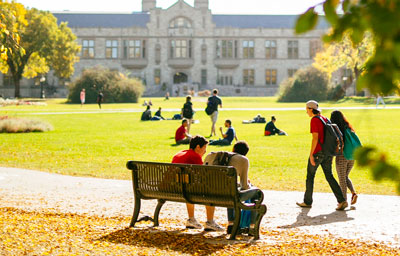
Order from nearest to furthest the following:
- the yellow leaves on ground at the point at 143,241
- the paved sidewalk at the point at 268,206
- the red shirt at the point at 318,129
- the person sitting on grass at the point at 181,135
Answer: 1. the yellow leaves on ground at the point at 143,241
2. the paved sidewalk at the point at 268,206
3. the red shirt at the point at 318,129
4. the person sitting on grass at the point at 181,135

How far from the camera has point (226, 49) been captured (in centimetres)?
8619

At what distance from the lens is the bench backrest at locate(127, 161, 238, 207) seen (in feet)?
22.6

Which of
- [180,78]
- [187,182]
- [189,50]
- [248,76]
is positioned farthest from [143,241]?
[248,76]

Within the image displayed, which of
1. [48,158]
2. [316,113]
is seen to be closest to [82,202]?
[316,113]

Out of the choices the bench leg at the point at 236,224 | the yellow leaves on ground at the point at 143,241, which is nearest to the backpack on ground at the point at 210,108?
the yellow leaves on ground at the point at 143,241

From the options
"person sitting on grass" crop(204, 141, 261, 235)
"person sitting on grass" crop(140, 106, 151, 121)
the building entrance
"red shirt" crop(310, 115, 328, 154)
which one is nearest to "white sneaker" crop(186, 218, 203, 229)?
"person sitting on grass" crop(204, 141, 261, 235)

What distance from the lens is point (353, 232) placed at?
749 centimetres

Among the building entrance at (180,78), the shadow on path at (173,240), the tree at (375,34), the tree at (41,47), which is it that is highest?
the tree at (41,47)

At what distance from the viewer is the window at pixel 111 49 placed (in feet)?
279

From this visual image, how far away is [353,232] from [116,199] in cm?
401

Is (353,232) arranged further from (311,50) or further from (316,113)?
(311,50)

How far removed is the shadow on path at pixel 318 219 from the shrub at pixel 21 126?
1980cm

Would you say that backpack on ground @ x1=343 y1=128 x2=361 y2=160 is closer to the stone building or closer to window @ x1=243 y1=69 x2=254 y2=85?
the stone building

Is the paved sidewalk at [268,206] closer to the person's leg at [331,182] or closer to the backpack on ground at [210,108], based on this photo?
the person's leg at [331,182]
